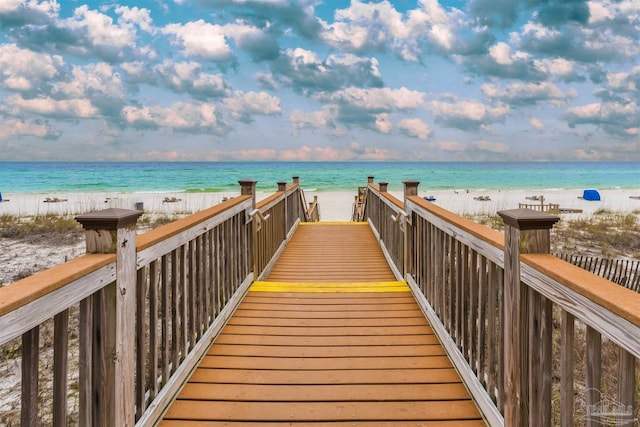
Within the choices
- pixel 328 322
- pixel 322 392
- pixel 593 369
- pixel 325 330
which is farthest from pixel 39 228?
pixel 593 369

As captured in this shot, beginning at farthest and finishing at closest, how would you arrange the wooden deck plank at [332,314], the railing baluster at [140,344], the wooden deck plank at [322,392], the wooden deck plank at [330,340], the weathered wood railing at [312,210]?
the weathered wood railing at [312,210], the wooden deck plank at [332,314], the wooden deck plank at [330,340], the wooden deck plank at [322,392], the railing baluster at [140,344]

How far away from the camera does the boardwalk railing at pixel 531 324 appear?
1210mm

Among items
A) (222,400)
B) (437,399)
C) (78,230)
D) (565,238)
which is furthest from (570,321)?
(78,230)

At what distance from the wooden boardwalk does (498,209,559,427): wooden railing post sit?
531 millimetres

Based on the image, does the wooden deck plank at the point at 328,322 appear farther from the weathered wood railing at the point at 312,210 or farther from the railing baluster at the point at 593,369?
the weathered wood railing at the point at 312,210

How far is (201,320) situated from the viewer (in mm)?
2969

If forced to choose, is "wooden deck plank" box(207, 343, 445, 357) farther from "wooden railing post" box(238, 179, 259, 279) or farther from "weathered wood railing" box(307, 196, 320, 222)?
"weathered wood railing" box(307, 196, 320, 222)

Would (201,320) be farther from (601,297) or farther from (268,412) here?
(601,297)

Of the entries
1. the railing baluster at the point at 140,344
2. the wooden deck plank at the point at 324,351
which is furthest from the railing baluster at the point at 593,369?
the railing baluster at the point at 140,344

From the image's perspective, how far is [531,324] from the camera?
5.59 ft

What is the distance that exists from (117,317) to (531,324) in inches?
71.6

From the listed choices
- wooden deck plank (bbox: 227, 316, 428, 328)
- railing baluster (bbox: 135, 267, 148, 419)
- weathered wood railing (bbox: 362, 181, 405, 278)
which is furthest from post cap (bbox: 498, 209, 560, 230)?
weathered wood railing (bbox: 362, 181, 405, 278)

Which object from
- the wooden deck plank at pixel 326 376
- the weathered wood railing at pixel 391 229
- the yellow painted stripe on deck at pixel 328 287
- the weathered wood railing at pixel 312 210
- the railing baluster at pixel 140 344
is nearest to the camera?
the railing baluster at pixel 140 344

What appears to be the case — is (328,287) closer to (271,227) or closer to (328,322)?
(328,322)
